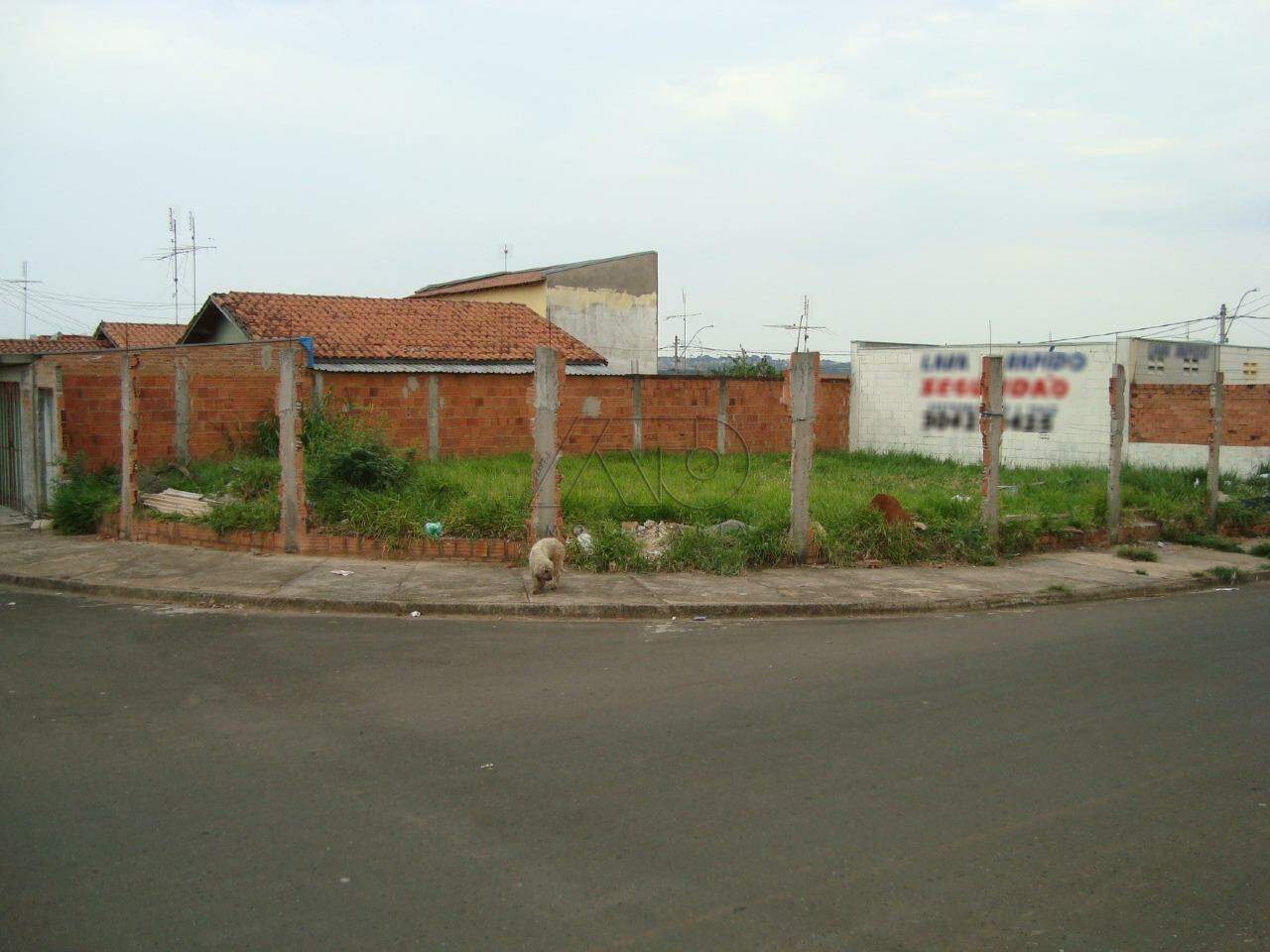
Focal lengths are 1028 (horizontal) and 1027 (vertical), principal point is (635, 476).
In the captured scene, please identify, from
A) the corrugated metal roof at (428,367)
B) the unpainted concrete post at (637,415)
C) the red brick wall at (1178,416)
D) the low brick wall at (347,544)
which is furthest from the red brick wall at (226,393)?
the red brick wall at (1178,416)

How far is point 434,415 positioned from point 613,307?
15.1 meters

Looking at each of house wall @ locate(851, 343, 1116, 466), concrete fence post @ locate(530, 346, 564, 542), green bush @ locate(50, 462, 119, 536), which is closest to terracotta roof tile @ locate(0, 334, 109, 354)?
green bush @ locate(50, 462, 119, 536)

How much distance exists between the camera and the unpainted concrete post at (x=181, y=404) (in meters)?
16.0

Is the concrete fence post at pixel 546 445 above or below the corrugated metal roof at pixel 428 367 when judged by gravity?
below

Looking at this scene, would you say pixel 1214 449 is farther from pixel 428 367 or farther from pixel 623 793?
pixel 428 367

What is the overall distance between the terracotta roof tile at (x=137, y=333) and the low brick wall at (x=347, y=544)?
77.5 ft

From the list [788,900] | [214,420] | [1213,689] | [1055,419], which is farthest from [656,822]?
[1055,419]

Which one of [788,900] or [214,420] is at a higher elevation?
[214,420]

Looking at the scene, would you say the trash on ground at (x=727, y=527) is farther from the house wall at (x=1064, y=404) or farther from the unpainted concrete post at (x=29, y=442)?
the unpainted concrete post at (x=29, y=442)

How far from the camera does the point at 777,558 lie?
11.4 meters

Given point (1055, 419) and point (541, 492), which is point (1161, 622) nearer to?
point (541, 492)

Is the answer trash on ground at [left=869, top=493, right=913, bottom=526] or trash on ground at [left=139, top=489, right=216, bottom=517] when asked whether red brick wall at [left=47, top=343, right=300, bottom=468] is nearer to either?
trash on ground at [left=139, top=489, right=216, bottom=517]

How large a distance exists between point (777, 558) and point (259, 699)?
6.42 metres

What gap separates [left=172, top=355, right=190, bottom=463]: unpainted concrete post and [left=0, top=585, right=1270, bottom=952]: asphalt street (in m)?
8.33
